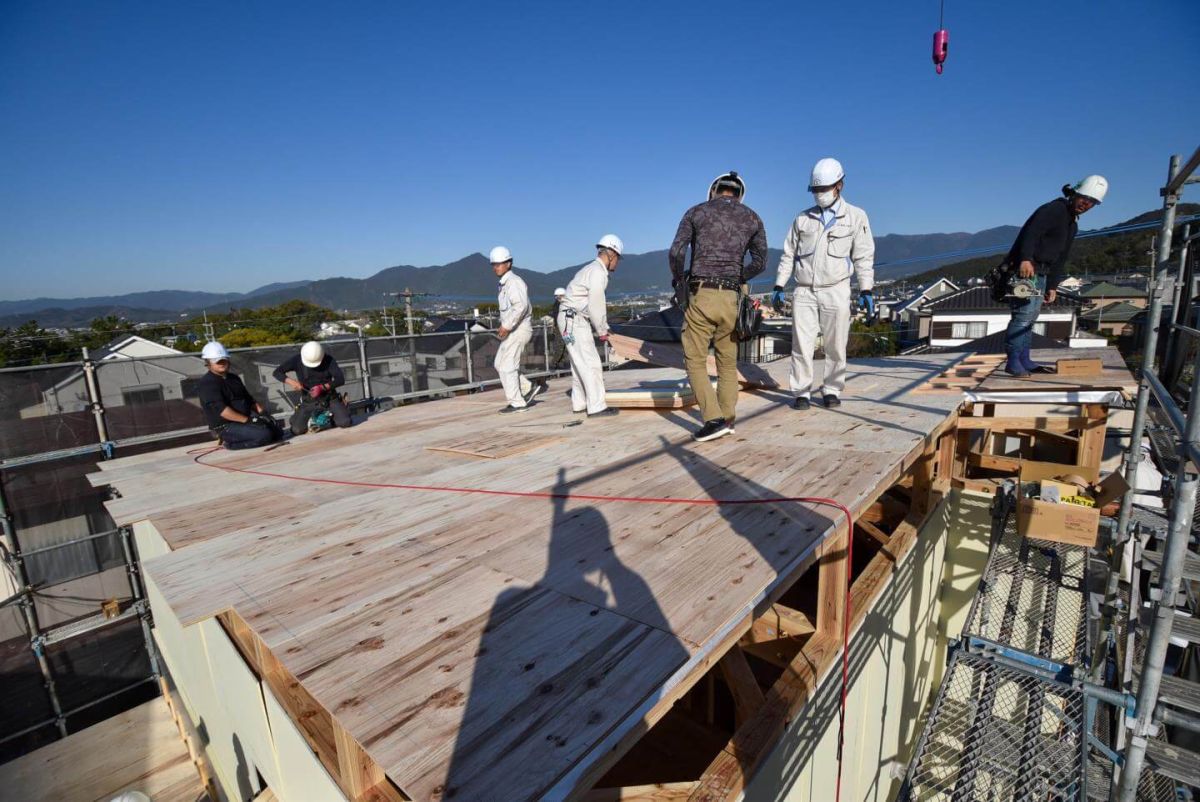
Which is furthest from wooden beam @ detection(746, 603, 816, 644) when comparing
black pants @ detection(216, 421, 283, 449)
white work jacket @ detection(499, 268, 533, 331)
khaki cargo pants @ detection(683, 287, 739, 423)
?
black pants @ detection(216, 421, 283, 449)

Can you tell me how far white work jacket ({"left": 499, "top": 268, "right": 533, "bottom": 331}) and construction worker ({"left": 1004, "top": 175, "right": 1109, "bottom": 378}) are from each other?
511 cm

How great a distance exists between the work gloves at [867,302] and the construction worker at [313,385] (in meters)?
5.73

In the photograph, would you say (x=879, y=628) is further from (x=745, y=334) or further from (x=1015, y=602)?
(x=745, y=334)

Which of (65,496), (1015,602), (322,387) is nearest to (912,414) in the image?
(1015,602)

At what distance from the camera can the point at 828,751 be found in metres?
3.37

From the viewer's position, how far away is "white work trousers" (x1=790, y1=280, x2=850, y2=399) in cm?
487

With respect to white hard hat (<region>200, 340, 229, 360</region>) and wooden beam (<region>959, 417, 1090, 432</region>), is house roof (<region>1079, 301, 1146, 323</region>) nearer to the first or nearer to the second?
wooden beam (<region>959, 417, 1090, 432</region>)

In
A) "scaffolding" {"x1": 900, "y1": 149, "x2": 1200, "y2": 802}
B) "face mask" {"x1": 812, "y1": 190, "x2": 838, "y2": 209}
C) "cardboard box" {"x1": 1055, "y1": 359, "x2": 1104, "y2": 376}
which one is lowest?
"scaffolding" {"x1": 900, "y1": 149, "x2": 1200, "y2": 802}

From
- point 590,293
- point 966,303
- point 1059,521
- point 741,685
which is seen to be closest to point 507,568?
point 741,685

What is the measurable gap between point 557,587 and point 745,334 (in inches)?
112

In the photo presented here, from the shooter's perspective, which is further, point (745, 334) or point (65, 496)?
point (65, 496)

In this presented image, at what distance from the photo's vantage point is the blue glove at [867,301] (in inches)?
199

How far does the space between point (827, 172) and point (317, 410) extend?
5864mm

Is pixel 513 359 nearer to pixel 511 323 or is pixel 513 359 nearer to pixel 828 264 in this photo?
pixel 511 323
